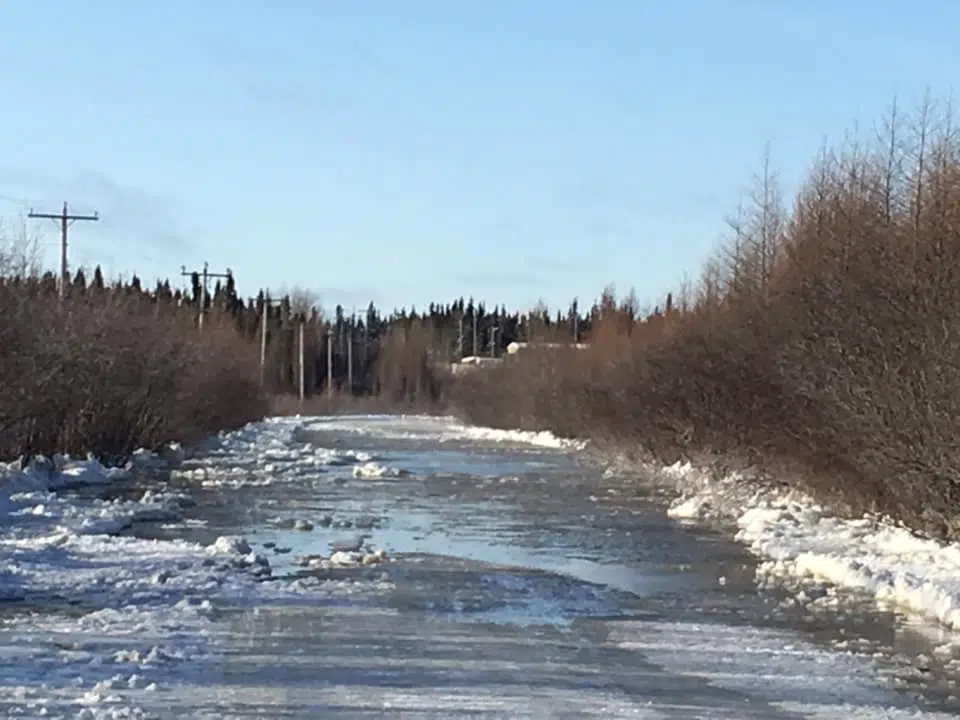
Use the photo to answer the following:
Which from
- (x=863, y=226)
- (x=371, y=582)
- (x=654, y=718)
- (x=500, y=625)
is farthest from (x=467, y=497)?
(x=654, y=718)

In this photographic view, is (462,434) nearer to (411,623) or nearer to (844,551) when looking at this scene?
(844,551)

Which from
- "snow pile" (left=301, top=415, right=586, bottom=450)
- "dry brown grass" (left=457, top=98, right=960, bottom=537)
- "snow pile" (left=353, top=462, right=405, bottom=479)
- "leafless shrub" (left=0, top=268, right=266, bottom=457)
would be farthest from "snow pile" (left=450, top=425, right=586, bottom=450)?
"dry brown grass" (left=457, top=98, right=960, bottom=537)

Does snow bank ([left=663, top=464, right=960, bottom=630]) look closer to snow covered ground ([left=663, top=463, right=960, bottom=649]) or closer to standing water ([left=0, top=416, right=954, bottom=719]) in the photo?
snow covered ground ([left=663, top=463, right=960, bottom=649])

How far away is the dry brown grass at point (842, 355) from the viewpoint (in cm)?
1845

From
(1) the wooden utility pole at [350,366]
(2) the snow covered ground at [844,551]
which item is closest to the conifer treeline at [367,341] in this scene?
(1) the wooden utility pole at [350,366]

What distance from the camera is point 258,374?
8362 cm

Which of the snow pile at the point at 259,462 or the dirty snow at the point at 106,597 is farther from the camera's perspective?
the snow pile at the point at 259,462

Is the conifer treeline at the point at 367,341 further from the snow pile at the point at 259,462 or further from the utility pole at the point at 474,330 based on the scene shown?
the snow pile at the point at 259,462

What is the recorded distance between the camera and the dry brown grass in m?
18.5

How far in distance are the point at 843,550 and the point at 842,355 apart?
9.26 feet

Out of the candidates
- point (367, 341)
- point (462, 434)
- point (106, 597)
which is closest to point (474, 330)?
point (367, 341)

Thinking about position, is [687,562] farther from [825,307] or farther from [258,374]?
[258,374]

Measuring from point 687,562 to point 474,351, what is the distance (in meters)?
153

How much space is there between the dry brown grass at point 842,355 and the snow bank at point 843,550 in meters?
0.47
